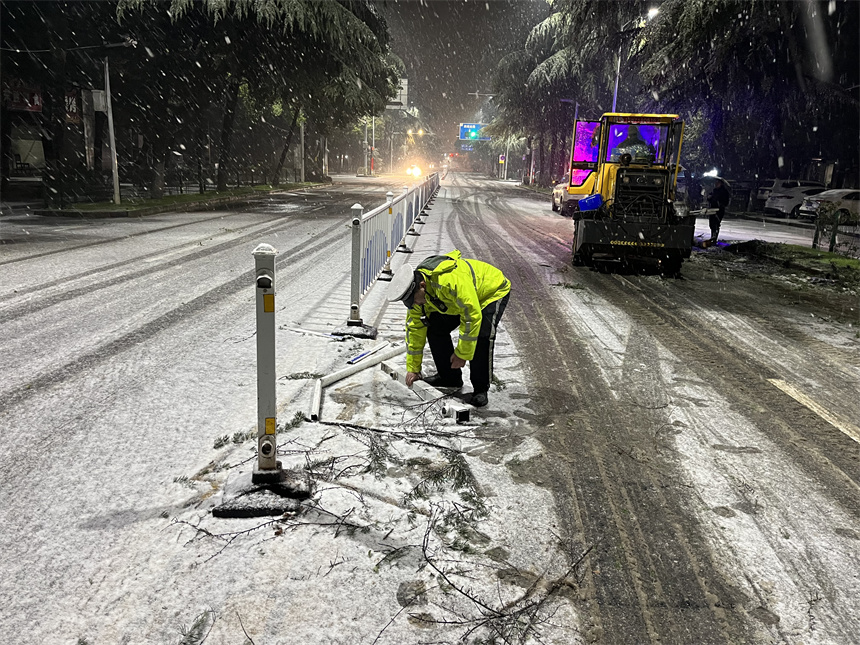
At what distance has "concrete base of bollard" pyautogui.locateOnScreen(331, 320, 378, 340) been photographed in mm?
6641

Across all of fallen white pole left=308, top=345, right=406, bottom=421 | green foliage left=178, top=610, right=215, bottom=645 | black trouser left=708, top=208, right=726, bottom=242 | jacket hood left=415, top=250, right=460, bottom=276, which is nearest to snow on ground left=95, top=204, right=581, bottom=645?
green foliage left=178, top=610, right=215, bottom=645

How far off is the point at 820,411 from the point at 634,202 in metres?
7.54

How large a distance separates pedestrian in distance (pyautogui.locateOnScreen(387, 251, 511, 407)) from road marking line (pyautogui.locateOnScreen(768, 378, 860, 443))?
2.68 metres

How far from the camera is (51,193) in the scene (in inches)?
755

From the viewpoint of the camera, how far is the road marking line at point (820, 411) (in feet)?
15.3

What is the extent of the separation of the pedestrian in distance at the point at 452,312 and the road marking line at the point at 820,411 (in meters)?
2.68

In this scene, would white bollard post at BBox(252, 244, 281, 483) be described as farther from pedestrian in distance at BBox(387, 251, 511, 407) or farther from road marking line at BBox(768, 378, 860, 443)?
road marking line at BBox(768, 378, 860, 443)

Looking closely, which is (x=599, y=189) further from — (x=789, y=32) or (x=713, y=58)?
(x=789, y=32)

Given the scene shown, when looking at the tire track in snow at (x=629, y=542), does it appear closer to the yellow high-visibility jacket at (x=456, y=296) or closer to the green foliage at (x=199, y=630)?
the yellow high-visibility jacket at (x=456, y=296)

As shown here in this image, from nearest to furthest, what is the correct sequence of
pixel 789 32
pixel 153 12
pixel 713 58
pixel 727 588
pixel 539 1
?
pixel 727 588, pixel 713 58, pixel 789 32, pixel 153 12, pixel 539 1

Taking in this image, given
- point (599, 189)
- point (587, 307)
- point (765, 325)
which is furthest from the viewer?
point (599, 189)

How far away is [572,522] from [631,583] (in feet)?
1.68

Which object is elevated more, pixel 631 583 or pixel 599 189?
pixel 599 189

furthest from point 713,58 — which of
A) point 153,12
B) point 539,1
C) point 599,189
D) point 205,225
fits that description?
point 539,1
